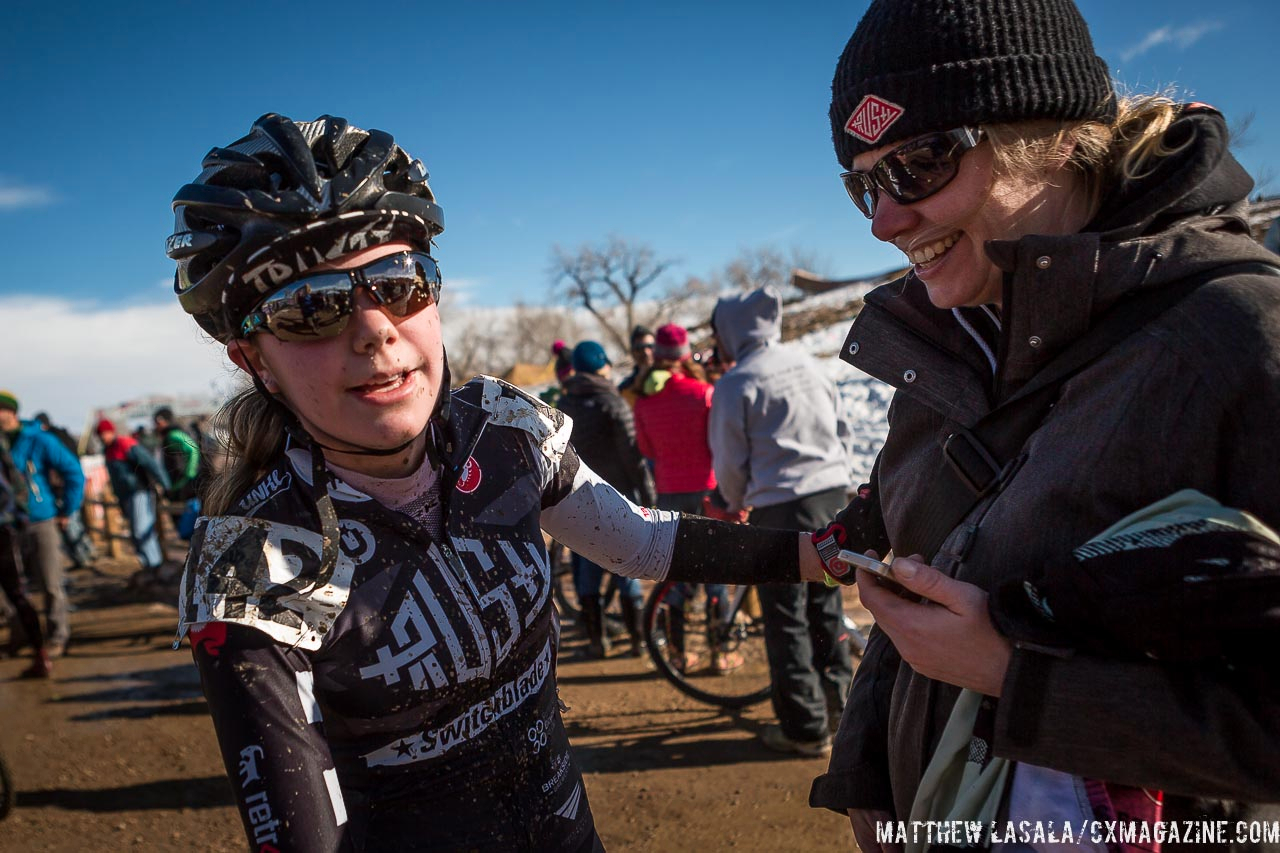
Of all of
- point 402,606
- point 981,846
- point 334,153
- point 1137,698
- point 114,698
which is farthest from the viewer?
point 114,698

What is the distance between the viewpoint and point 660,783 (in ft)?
15.4

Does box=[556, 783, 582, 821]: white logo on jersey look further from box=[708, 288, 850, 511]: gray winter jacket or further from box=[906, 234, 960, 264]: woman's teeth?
box=[708, 288, 850, 511]: gray winter jacket

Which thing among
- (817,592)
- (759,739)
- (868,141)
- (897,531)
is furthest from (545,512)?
(759,739)

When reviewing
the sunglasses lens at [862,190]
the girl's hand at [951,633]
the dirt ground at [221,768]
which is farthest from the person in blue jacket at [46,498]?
the girl's hand at [951,633]

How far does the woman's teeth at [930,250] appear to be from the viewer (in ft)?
5.33

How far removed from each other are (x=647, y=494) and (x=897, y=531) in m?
5.19

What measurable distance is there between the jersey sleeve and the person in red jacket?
494 cm

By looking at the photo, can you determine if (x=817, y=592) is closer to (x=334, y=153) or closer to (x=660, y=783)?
(x=660, y=783)

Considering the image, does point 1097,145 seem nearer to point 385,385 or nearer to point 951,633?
point 951,633

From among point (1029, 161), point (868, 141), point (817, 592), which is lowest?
point (817, 592)

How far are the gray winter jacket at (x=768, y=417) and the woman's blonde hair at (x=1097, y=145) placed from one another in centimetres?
320

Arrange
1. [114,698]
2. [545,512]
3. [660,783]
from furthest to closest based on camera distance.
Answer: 1. [114,698]
2. [660,783]
3. [545,512]

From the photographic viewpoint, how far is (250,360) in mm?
1737

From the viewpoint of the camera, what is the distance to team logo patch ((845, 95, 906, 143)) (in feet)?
5.26
